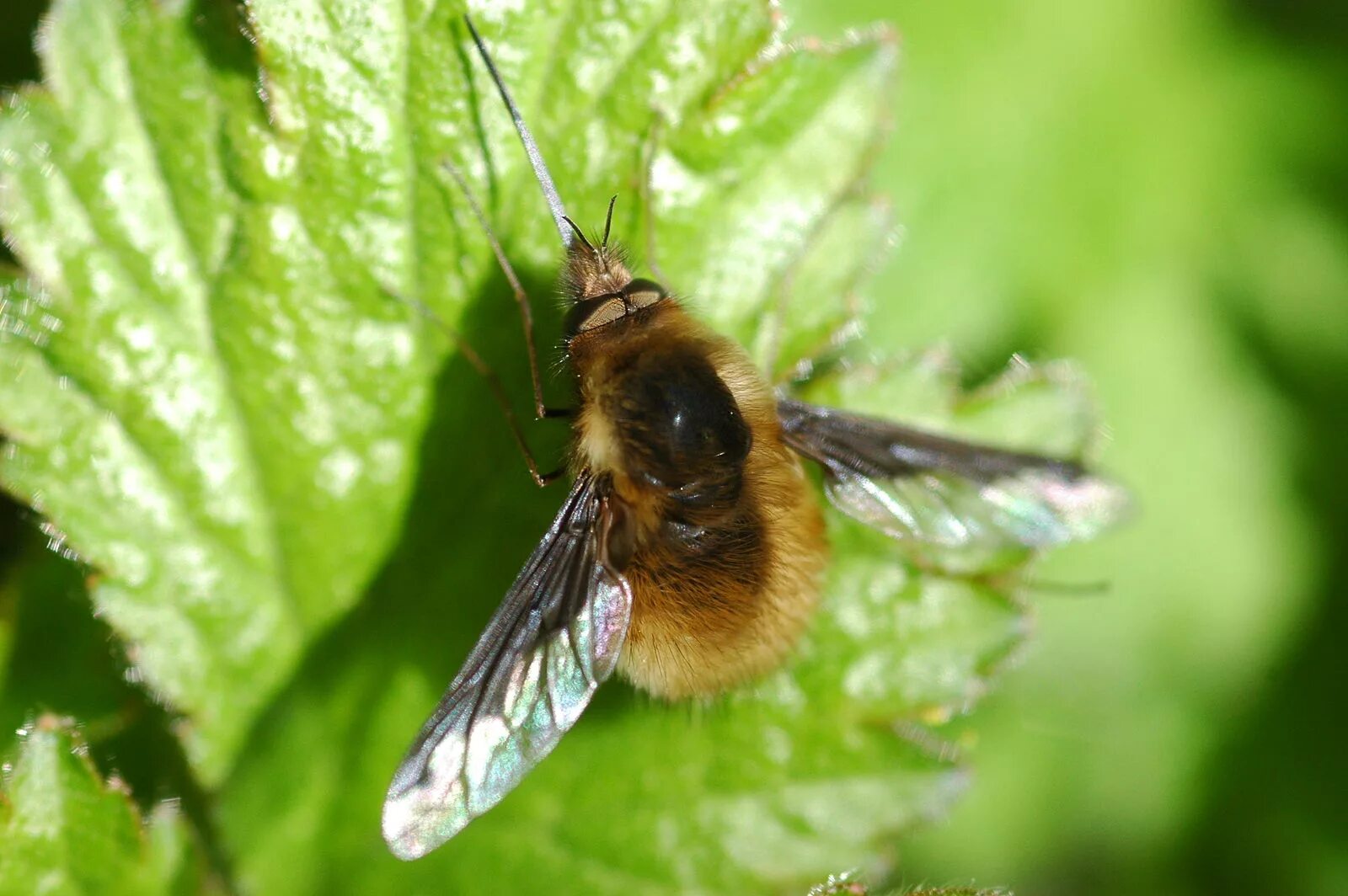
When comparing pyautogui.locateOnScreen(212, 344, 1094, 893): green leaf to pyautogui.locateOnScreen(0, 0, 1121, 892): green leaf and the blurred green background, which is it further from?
the blurred green background

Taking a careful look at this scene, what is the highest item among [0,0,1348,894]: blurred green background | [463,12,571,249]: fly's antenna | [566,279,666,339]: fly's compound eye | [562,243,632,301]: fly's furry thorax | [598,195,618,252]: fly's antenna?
[463,12,571,249]: fly's antenna

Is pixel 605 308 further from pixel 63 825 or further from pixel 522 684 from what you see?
pixel 63 825

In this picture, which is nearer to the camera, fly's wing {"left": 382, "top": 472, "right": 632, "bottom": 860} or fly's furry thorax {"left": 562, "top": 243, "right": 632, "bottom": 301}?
fly's wing {"left": 382, "top": 472, "right": 632, "bottom": 860}

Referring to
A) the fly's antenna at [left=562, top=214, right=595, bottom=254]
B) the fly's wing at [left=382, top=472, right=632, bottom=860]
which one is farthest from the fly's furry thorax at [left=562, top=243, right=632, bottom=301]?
the fly's wing at [left=382, top=472, right=632, bottom=860]

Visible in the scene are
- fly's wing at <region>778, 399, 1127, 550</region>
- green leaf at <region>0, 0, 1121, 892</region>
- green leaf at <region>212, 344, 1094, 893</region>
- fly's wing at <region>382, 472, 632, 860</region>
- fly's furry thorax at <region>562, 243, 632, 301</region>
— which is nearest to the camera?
fly's wing at <region>382, 472, 632, 860</region>

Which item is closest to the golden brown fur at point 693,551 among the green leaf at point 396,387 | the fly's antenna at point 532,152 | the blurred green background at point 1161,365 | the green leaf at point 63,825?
the fly's antenna at point 532,152
